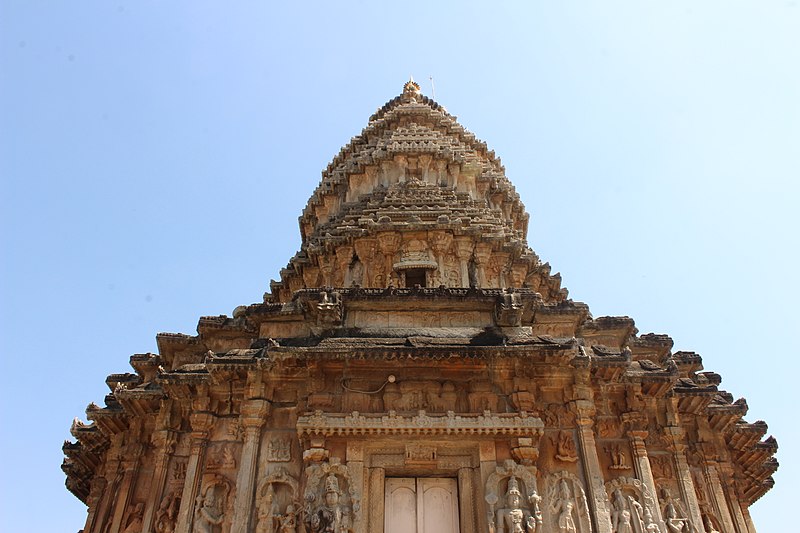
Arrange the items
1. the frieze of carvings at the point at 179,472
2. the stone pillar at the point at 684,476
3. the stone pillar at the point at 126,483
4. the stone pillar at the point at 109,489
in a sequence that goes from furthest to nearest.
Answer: the stone pillar at the point at 109,489 → the stone pillar at the point at 126,483 → the frieze of carvings at the point at 179,472 → the stone pillar at the point at 684,476

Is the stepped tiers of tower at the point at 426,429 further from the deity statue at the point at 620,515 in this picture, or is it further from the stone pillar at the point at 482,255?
the stone pillar at the point at 482,255

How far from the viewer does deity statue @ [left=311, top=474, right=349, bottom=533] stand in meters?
10.7

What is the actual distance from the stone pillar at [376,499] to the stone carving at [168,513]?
14.1ft

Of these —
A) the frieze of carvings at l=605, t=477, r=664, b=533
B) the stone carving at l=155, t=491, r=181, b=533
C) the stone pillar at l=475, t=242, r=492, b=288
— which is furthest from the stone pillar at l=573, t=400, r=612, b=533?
the stone carving at l=155, t=491, r=181, b=533

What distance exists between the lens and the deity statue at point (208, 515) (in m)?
11.6

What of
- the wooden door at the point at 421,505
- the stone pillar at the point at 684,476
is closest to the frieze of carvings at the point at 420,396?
the wooden door at the point at 421,505

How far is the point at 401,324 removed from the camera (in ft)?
45.3

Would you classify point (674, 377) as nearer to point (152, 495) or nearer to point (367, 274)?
point (367, 274)

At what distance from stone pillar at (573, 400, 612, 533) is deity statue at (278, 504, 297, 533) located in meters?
5.66

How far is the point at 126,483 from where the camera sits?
1428cm

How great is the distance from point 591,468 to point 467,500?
2589 mm

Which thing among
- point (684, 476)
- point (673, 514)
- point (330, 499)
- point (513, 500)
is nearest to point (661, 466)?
point (684, 476)

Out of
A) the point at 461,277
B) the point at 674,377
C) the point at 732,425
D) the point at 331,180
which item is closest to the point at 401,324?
the point at 461,277

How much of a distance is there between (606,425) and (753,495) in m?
8.02
